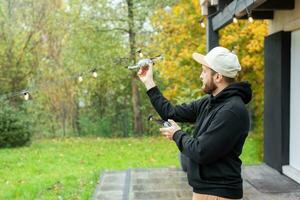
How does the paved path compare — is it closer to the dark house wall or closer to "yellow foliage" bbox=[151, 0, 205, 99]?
the dark house wall

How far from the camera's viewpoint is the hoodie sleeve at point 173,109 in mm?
2760

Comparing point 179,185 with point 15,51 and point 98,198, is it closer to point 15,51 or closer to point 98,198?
point 98,198

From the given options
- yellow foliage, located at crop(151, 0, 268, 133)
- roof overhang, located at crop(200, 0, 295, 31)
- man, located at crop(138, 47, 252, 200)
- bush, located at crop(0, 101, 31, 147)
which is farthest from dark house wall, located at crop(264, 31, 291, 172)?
bush, located at crop(0, 101, 31, 147)

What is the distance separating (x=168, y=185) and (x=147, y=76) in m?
3.07

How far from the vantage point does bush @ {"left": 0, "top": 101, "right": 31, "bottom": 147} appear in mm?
10219

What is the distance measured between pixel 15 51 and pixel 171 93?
199 inches

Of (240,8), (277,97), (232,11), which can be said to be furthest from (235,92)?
(277,97)

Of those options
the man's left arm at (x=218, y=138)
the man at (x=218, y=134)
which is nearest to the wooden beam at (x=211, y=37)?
the man at (x=218, y=134)

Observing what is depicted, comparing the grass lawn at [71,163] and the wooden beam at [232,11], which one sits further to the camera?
the grass lawn at [71,163]

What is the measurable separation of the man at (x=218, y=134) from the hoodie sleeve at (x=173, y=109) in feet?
1.01

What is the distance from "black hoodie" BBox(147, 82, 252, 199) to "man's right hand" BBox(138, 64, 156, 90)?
0.52 metres

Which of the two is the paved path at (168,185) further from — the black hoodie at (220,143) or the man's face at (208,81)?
the man's face at (208,81)

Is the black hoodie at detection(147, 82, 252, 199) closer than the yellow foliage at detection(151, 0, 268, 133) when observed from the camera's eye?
Yes

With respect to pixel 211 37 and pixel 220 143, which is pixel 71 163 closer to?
pixel 211 37
